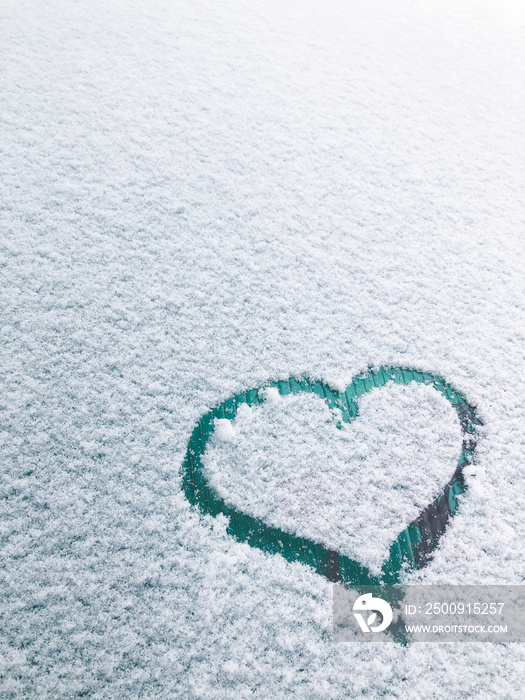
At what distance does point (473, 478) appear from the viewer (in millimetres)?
779

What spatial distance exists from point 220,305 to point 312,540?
499 millimetres

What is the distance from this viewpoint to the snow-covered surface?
0.72 metres

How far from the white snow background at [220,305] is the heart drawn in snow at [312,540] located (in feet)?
0.07

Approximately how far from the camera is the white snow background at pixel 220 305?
641mm

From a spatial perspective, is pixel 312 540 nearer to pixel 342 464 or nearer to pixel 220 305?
pixel 342 464

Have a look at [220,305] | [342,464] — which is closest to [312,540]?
[342,464]

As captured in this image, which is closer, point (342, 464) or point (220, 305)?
point (342, 464)

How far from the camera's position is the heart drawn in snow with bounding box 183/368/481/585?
2.28ft

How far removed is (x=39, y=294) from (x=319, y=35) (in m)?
1.48

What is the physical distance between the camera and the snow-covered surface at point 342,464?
0.72 metres

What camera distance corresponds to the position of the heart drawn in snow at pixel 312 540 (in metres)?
0.70

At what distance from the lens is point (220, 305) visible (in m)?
0.95

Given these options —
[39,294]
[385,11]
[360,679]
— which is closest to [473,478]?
[360,679]

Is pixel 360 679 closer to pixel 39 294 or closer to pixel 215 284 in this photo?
pixel 215 284
